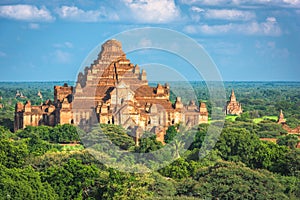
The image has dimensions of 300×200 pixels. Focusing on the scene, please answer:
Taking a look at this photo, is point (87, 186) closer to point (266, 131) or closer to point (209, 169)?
point (209, 169)

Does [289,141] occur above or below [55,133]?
below

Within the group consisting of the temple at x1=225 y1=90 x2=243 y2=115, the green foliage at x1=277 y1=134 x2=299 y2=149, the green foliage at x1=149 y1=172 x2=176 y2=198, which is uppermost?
the temple at x1=225 y1=90 x2=243 y2=115

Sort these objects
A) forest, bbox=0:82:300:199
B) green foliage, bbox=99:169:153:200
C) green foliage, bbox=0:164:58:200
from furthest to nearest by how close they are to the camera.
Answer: forest, bbox=0:82:300:199
green foliage, bbox=99:169:153:200
green foliage, bbox=0:164:58:200

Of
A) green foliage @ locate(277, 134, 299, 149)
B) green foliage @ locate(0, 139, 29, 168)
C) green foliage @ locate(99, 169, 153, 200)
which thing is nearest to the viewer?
green foliage @ locate(99, 169, 153, 200)

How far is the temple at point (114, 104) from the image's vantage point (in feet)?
225

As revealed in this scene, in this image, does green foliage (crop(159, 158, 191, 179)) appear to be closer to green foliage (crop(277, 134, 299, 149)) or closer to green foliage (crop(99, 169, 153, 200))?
green foliage (crop(99, 169, 153, 200))

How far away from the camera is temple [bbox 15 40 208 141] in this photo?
225 ft

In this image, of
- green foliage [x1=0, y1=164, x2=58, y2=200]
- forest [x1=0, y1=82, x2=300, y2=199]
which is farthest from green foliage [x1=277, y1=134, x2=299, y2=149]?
green foliage [x1=0, y1=164, x2=58, y2=200]

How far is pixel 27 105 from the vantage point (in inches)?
2928

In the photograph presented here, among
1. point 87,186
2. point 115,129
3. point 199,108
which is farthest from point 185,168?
point 199,108

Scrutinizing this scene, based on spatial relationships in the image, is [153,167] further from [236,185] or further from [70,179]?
[236,185]

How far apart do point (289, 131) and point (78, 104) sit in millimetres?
25973

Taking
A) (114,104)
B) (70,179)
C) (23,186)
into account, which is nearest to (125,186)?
(70,179)

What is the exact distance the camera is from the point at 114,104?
230ft
